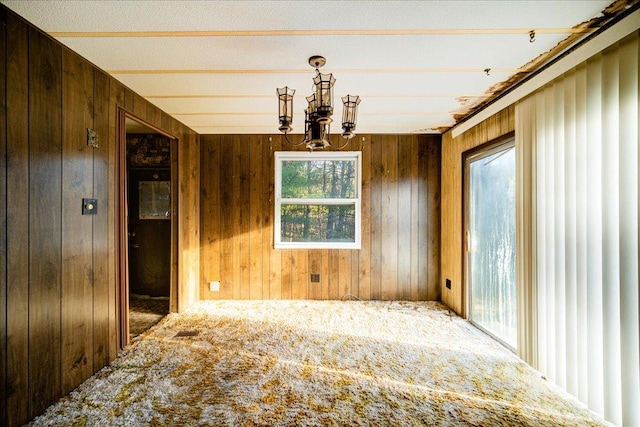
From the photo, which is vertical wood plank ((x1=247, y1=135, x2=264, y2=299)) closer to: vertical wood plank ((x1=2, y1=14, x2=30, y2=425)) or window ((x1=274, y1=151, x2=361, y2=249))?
window ((x1=274, y1=151, x2=361, y2=249))

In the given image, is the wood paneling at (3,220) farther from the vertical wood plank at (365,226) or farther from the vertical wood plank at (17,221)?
the vertical wood plank at (365,226)

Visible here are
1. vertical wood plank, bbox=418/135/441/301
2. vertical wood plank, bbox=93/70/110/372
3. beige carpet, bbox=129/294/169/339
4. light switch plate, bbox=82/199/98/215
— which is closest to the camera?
light switch plate, bbox=82/199/98/215

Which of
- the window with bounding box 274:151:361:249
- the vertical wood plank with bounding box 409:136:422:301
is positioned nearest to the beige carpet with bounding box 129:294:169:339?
the window with bounding box 274:151:361:249

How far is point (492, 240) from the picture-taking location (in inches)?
115

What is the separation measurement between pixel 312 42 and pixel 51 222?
1939mm

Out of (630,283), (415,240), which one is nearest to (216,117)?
(415,240)

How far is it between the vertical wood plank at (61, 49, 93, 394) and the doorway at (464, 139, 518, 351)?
3.35 metres

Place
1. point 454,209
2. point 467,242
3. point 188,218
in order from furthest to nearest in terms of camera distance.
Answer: point 188,218 < point 454,209 < point 467,242

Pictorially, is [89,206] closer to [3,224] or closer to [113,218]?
[113,218]

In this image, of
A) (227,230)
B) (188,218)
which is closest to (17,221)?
(188,218)

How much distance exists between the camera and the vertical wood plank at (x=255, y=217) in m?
4.07

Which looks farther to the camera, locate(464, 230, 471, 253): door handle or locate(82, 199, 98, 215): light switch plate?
locate(464, 230, 471, 253): door handle

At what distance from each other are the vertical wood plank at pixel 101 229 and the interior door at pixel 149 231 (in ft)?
6.49

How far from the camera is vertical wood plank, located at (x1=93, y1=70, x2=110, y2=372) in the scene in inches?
88.2
